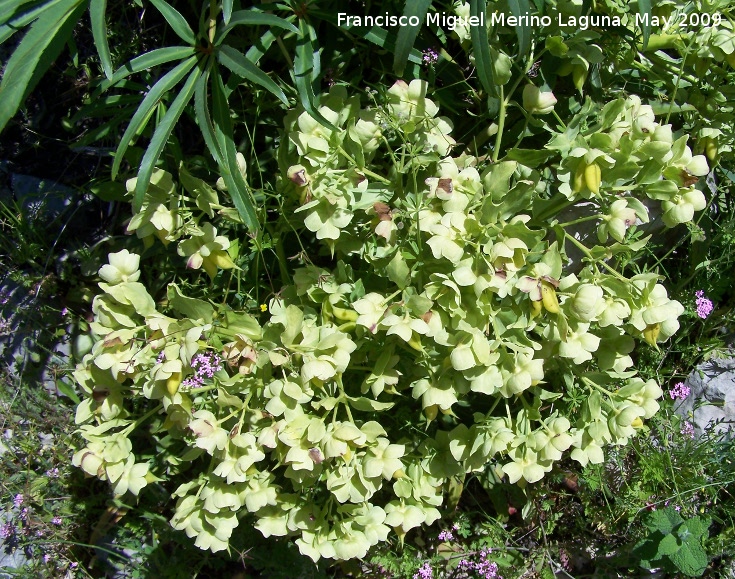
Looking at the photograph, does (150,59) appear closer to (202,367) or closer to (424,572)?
(202,367)

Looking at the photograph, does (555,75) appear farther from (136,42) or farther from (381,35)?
(136,42)

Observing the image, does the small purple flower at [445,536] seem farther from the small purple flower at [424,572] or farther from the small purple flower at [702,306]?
the small purple flower at [702,306]

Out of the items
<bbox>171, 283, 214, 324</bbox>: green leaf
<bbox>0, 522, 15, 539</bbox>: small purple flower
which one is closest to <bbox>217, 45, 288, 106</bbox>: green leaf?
<bbox>171, 283, 214, 324</bbox>: green leaf

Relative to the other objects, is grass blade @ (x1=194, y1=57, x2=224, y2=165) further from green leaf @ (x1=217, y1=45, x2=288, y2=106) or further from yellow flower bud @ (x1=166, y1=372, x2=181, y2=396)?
yellow flower bud @ (x1=166, y1=372, x2=181, y2=396)

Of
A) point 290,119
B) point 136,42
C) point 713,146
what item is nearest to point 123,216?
point 136,42

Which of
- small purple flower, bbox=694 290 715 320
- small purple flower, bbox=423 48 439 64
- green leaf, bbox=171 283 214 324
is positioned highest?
small purple flower, bbox=423 48 439 64

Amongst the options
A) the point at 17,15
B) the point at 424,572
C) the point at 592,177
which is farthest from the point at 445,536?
the point at 17,15
